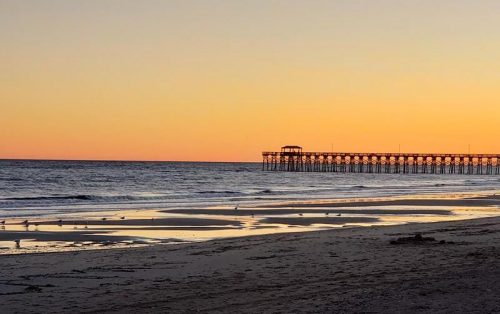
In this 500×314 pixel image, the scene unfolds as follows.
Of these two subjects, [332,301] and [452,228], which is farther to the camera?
[452,228]

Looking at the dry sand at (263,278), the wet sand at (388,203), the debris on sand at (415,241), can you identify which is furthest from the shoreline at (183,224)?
the debris on sand at (415,241)

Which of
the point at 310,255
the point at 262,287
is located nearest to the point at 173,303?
the point at 262,287

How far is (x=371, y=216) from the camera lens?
Result: 28.1 m

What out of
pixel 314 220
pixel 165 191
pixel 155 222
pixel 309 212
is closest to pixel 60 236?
pixel 155 222

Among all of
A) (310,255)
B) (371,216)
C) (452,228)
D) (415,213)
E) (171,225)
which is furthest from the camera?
(415,213)

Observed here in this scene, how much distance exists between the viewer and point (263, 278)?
11008 mm

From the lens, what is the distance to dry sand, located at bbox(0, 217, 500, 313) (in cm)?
887

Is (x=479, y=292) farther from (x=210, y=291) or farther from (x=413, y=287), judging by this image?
(x=210, y=291)

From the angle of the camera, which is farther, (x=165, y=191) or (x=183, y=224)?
(x=165, y=191)

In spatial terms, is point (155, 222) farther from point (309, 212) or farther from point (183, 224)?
point (309, 212)

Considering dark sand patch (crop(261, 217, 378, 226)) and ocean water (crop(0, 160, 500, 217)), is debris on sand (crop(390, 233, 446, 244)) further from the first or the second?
ocean water (crop(0, 160, 500, 217))

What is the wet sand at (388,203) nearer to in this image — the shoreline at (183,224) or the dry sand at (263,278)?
the shoreline at (183,224)

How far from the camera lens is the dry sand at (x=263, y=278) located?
29.1ft

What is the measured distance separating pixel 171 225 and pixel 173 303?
13.7m
